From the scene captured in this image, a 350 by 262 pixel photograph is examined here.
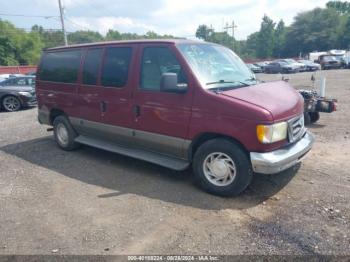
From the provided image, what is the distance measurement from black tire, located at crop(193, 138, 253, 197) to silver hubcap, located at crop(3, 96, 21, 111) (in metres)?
11.1

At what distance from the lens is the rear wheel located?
13031 mm

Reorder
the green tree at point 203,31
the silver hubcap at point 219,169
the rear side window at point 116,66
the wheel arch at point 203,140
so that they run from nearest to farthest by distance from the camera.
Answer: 1. the wheel arch at point 203,140
2. the silver hubcap at point 219,169
3. the rear side window at point 116,66
4. the green tree at point 203,31

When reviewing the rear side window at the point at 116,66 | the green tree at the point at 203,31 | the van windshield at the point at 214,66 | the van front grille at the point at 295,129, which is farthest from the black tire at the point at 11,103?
the green tree at the point at 203,31

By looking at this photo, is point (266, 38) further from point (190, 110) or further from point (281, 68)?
point (190, 110)

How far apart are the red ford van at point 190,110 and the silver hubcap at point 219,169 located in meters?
0.01

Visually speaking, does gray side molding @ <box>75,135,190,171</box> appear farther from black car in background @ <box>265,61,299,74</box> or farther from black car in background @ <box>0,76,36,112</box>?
black car in background @ <box>265,61,299,74</box>

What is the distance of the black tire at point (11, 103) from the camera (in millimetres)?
13031

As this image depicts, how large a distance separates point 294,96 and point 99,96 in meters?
3.18

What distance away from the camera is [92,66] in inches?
226

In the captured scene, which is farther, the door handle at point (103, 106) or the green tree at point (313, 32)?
the green tree at point (313, 32)

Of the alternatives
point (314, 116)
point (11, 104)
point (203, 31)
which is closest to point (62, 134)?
point (314, 116)

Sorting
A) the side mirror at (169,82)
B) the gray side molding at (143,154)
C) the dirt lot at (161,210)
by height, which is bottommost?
the dirt lot at (161,210)

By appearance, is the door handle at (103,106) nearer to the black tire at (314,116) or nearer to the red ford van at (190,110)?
the red ford van at (190,110)

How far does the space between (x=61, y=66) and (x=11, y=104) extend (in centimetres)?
797
